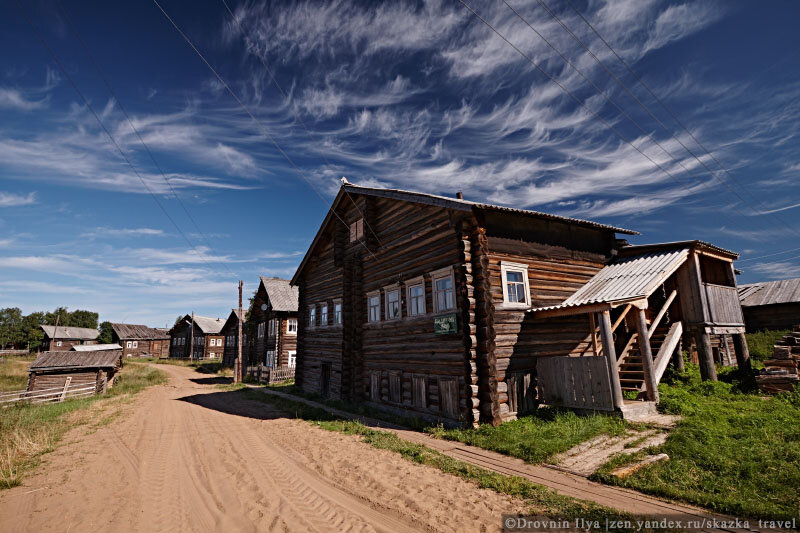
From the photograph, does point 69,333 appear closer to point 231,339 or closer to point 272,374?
point 231,339

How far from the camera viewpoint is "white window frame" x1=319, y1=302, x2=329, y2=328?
22.1m

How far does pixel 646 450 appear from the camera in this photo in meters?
8.13

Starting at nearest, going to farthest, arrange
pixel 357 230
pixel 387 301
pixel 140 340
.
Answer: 1. pixel 387 301
2. pixel 357 230
3. pixel 140 340

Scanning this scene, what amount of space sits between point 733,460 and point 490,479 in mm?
4725

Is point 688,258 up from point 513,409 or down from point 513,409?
up

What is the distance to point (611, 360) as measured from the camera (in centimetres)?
1080

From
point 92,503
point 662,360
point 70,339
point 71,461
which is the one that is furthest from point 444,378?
point 70,339

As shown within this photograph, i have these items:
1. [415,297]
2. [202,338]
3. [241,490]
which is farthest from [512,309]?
[202,338]

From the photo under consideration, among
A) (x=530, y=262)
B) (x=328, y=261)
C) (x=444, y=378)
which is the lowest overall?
(x=444, y=378)

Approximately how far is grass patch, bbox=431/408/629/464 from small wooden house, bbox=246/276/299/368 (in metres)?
26.5

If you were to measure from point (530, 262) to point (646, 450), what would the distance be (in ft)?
23.1

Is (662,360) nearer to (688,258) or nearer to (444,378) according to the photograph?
(688,258)

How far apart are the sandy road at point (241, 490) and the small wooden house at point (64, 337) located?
3255 inches

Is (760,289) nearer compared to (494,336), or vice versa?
(494,336)
